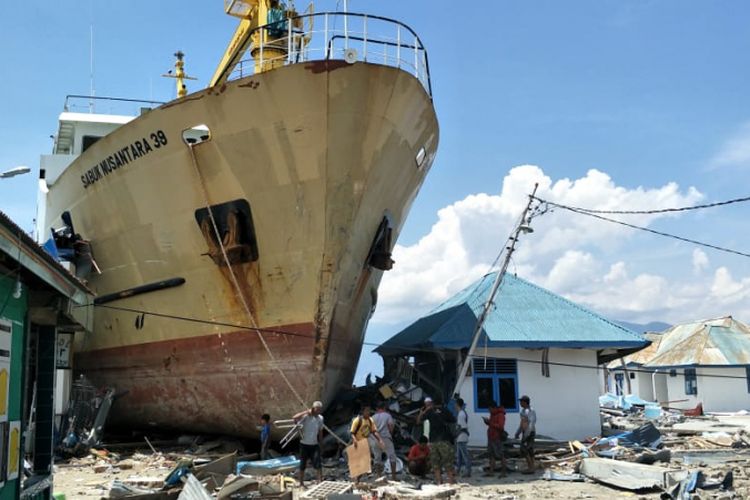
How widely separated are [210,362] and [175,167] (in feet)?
10.4

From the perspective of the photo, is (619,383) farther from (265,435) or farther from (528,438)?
(265,435)

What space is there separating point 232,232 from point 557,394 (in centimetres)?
768

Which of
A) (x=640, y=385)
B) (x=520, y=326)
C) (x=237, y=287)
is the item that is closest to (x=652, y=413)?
(x=640, y=385)

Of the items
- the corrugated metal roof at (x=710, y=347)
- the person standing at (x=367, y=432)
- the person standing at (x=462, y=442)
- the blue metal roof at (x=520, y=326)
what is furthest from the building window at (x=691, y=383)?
the person standing at (x=367, y=432)

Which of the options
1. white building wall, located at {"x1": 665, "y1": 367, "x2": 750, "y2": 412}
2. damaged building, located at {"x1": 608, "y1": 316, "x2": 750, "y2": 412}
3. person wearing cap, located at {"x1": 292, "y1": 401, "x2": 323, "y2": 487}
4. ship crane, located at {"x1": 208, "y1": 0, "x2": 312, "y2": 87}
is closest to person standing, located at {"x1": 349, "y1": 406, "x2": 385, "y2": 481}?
person wearing cap, located at {"x1": 292, "y1": 401, "x2": 323, "y2": 487}

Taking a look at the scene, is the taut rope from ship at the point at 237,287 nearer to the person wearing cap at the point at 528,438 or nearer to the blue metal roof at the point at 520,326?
the person wearing cap at the point at 528,438

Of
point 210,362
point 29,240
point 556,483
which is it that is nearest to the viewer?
point 29,240

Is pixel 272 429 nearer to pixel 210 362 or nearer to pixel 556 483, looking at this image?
pixel 210 362

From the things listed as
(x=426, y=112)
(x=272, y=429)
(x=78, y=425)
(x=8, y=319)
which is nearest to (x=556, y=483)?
(x=272, y=429)

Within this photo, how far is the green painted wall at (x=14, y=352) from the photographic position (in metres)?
5.54

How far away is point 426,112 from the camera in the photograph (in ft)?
39.5

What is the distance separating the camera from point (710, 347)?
91.9 feet

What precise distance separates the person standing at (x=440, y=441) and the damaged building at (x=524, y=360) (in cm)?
302

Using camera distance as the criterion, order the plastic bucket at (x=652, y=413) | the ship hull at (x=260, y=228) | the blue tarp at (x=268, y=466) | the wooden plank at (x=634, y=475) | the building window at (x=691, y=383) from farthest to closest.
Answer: the building window at (x=691, y=383), the plastic bucket at (x=652, y=413), the ship hull at (x=260, y=228), the blue tarp at (x=268, y=466), the wooden plank at (x=634, y=475)
